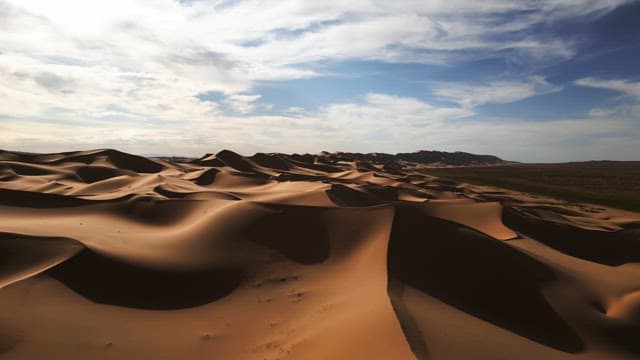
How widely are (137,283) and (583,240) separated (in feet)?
41.6

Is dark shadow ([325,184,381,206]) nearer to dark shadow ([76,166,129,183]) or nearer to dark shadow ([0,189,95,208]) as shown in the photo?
dark shadow ([0,189,95,208])

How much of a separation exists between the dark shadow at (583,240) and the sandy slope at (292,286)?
9 cm

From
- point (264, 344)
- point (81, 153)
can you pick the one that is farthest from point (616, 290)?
point (81, 153)

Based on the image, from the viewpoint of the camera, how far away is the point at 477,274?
7.95 m

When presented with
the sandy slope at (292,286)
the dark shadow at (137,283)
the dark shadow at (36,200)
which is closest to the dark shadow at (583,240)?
the sandy slope at (292,286)

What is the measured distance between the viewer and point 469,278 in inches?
306

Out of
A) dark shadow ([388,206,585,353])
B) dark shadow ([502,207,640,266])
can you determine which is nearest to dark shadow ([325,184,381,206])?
dark shadow ([502,207,640,266])

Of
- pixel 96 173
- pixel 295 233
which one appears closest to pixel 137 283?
pixel 295 233

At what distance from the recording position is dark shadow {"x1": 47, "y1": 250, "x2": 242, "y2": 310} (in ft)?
21.9

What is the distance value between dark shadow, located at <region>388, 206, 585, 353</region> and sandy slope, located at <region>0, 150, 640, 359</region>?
3cm

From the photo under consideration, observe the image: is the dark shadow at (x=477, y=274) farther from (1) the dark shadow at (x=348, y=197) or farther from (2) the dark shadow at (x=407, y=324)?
(1) the dark shadow at (x=348, y=197)

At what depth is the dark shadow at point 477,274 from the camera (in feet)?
21.8

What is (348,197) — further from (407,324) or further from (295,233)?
(407,324)

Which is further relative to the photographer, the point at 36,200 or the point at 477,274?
the point at 36,200
